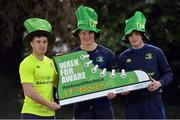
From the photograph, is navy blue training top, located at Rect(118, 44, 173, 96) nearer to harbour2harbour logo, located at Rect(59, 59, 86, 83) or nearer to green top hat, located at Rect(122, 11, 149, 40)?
Result: green top hat, located at Rect(122, 11, 149, 40)

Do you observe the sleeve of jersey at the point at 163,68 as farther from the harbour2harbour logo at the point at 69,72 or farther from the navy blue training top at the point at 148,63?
the harbour2harbour logo at the point at 69,72

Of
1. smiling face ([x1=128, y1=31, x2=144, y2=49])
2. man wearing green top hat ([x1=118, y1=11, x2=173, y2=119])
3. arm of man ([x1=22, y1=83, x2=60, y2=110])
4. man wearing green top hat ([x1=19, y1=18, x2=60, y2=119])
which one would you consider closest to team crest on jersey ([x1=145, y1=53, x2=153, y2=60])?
man wearing green top hat ([x1=118, y1=11, x2=173, y2=119])

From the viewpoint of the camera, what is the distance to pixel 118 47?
392 inches

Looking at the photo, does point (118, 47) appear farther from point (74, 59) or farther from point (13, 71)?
point (74, 59)

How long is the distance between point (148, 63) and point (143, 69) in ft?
0.26

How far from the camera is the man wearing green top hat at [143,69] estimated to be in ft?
15.7

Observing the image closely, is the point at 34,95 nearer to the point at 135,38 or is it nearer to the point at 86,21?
the point at 86,21

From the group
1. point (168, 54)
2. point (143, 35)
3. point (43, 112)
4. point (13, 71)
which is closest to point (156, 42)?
point (168, 54)

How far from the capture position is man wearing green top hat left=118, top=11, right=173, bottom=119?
4789mm

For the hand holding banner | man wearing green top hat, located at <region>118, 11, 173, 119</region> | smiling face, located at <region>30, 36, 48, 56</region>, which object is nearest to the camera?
smiling face, located at <region>30, 36, 48, 56</region>

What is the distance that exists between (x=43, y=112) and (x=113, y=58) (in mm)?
909

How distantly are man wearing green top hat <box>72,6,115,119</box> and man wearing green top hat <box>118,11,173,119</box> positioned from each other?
0.81 ft

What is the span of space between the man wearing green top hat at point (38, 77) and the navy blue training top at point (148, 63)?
82cm

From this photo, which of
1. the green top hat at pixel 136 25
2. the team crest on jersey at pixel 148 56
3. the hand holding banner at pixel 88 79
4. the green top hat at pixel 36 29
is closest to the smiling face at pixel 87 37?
the hand holding banner at pixel 88 79
